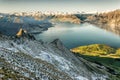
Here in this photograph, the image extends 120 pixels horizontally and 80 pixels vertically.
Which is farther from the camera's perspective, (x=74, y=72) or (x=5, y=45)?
(x=74, y=72)

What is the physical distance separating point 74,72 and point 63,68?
8.85 ft

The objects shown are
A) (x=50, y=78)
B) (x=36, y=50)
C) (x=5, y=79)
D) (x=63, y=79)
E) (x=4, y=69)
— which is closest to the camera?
(x=5, y=79)

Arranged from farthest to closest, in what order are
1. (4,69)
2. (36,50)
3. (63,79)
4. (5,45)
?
1. (36,50)
2. (5,45)
3. (63,79)
4. (4,69)

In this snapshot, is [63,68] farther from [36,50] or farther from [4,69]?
[4,69]

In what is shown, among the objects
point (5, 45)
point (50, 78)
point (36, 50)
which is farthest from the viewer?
point (36, 50)

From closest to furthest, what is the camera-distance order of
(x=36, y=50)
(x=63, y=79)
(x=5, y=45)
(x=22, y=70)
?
(x=22, y=70), (x=63, y=79), (x=5, y=45), (x=36, y=50)

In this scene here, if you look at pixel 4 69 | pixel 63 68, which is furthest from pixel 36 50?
pixel 4 69

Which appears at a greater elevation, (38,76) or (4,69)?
(4,69)

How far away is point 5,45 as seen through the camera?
4662 cm

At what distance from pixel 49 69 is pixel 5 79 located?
1617cm

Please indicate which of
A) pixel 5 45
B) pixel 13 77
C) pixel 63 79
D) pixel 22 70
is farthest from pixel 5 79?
pixel 5 45

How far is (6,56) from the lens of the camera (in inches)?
1470

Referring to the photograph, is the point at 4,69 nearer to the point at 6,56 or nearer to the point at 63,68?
the point at 6,56

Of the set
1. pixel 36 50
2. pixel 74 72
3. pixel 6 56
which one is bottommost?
→ pixel 74 72
